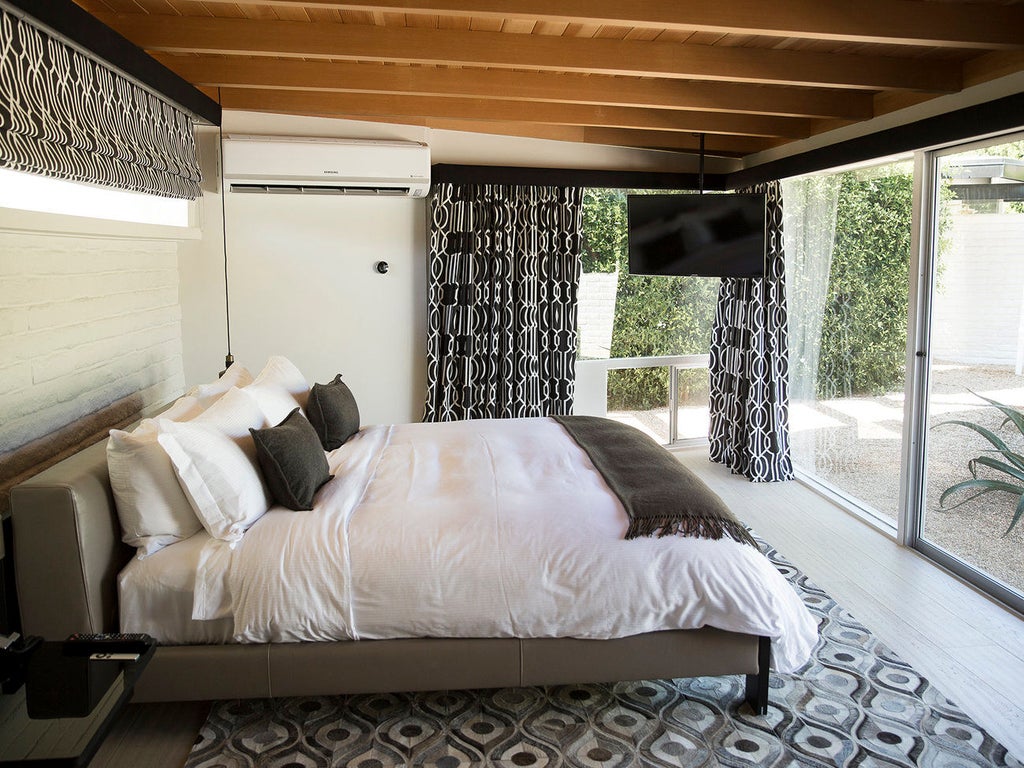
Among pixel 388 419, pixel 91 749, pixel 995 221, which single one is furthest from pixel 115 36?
pixel 995 221

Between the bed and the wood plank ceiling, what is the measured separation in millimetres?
1733

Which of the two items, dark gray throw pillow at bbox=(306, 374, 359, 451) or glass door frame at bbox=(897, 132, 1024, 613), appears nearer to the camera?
dark gray throw pillow at bbox=(306, 374, 359, 451)

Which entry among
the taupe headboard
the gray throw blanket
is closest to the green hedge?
the gray throw blanket

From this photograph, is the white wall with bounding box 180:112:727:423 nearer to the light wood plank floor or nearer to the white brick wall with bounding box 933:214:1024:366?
the light wood plank floor

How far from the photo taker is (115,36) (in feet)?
10.0

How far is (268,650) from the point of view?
2.70 m

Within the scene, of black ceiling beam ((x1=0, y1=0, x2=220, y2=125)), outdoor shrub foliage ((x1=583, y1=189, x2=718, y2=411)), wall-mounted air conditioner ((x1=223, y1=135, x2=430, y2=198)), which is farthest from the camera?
outdoor shrub foliage ((x1=583, y1=189, x2=718, y2=411))

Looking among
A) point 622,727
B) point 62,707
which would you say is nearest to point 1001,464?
point 622,727

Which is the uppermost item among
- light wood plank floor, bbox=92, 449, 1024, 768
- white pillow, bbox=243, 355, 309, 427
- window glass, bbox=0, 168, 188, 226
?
window glass, bbox=0, 168, 188, 226

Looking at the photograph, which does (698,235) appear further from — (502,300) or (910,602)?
(910,602)

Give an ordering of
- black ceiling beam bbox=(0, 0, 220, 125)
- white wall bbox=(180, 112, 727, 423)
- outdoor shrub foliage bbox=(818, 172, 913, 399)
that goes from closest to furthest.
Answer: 1. black ceiling beam bbox=(0, 0, 220, 125)
2. outdoor shrub foliage bbox=(818, 172, 913, 399)
3. white wall bbox=(180, 112, 727, 423)

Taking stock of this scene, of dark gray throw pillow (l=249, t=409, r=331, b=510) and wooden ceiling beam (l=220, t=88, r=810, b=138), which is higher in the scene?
wooden ceiling beam (l=220, t=88, r=810, b=138)

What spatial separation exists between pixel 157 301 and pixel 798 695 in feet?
12.5

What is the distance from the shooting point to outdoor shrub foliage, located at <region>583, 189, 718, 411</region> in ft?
20.1
